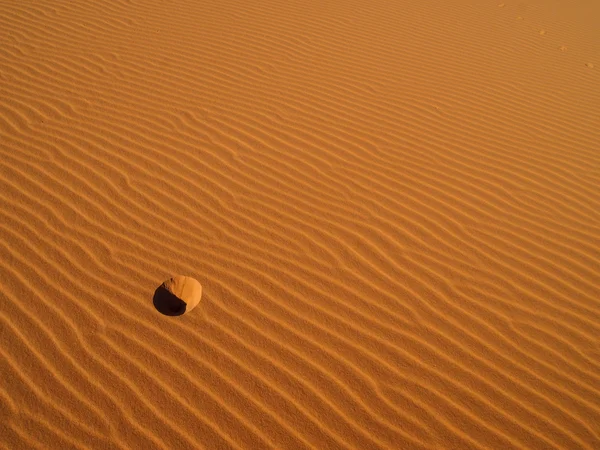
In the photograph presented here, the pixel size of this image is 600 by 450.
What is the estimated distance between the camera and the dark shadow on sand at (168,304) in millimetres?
2965

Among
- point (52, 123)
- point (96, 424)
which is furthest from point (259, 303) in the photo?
point (52, 123)

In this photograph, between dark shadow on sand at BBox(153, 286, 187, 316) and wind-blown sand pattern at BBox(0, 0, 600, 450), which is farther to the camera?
dark shadow on sand at BBox(153, 286, 187, 316)

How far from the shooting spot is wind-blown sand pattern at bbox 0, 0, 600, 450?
2.60 m

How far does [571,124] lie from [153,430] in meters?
4.85

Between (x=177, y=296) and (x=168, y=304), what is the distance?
8 cm

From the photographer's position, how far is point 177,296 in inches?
117

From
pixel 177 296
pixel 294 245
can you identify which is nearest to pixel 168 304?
pixel 177 296

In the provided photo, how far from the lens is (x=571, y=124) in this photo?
195 inches

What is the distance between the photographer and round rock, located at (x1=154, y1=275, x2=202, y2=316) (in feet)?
9.72

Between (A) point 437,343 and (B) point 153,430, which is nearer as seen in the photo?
(B) point 153,430

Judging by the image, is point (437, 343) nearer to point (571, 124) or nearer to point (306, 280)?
point (306, 280)

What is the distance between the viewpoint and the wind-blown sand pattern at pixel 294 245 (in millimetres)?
2600

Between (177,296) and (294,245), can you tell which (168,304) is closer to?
(177,296)

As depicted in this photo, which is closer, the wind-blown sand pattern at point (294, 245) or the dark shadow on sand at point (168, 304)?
the wind-blown sand pattern at point (294, 245)
